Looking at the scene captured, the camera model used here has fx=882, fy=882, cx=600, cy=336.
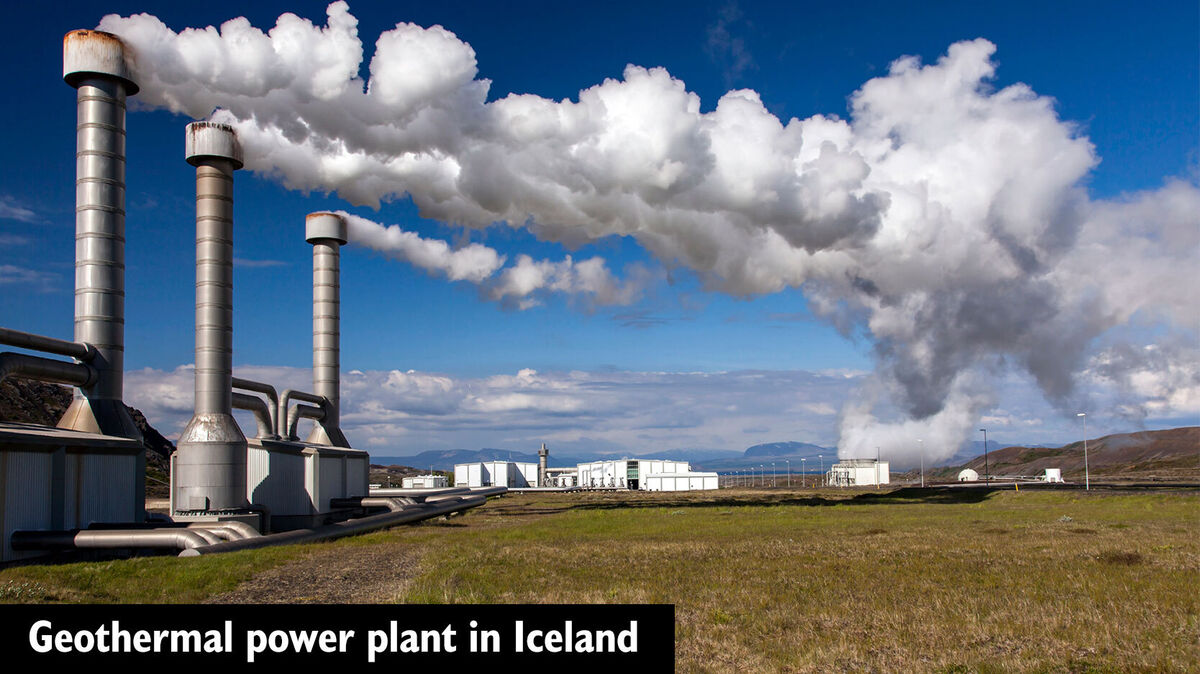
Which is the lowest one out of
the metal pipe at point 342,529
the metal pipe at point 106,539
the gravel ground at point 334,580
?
the metal pipe at point 342,529

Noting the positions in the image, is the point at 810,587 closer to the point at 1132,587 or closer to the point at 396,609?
the point at 1132,587

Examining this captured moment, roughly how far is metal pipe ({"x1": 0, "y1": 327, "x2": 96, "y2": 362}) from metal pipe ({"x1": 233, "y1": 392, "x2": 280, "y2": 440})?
468 inches

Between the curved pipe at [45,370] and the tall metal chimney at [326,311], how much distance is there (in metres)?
27.2

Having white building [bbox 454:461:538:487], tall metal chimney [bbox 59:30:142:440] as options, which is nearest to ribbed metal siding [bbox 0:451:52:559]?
tall metal chimney [bbox 59:30:142:440]

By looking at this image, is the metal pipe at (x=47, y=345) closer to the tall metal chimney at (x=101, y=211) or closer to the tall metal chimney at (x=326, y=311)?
the tall metal chimney at (x=101, y=211)

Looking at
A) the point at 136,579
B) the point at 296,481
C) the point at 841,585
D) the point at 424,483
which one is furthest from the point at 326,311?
the point at 424,483

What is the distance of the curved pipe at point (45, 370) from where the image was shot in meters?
35.2

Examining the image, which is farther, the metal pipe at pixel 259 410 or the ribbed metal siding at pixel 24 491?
the metal pipe at pixel 259 410

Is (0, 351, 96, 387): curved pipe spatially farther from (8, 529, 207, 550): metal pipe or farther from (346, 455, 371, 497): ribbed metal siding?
(346, 455, 371, 497): ribbed metal siding

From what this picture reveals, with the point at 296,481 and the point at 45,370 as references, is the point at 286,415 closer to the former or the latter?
the point at 296,481

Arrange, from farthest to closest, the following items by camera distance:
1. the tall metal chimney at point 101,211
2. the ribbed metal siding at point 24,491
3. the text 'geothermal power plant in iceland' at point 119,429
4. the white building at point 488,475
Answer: the white building at point 488,475 < the tall metal chimney at point 101,211 < the text 'geothermal power plant in iceland' at point 119,429 < the ribbed metal siding at point 24,491

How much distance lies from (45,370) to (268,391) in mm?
20598

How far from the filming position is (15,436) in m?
30.3

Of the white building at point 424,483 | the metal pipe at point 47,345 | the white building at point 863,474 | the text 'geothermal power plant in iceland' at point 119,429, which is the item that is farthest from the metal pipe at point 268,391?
the white building at point 863,474
